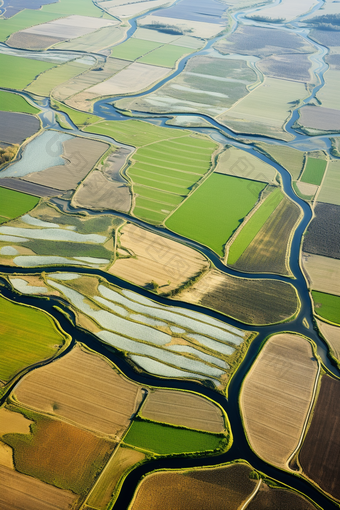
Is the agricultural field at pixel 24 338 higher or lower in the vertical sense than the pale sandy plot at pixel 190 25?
lower

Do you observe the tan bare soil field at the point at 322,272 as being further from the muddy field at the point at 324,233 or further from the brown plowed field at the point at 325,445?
the brown plowed field at the point at 325,445

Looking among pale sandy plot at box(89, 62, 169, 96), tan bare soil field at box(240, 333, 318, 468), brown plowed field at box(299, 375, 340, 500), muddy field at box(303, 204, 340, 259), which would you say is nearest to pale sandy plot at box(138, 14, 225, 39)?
pale sandy plot at box(89, 62, 169, 96)

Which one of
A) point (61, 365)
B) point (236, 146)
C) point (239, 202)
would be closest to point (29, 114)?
point (236, 146)

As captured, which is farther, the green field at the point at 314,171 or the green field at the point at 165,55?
the green field at the point at 165,55

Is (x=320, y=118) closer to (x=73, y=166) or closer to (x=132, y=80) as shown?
(x=132, y=80)

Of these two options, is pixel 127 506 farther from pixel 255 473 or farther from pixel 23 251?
pixel 23 251

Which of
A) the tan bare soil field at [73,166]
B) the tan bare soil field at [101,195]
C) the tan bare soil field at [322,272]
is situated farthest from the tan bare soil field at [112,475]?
the tan bare soil field at [73,166]

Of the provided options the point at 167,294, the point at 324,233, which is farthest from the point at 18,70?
the point at 324,233

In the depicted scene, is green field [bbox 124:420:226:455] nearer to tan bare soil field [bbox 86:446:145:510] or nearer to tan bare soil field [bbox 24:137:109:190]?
tan bare soil field [bbox 86:446:145:510]
